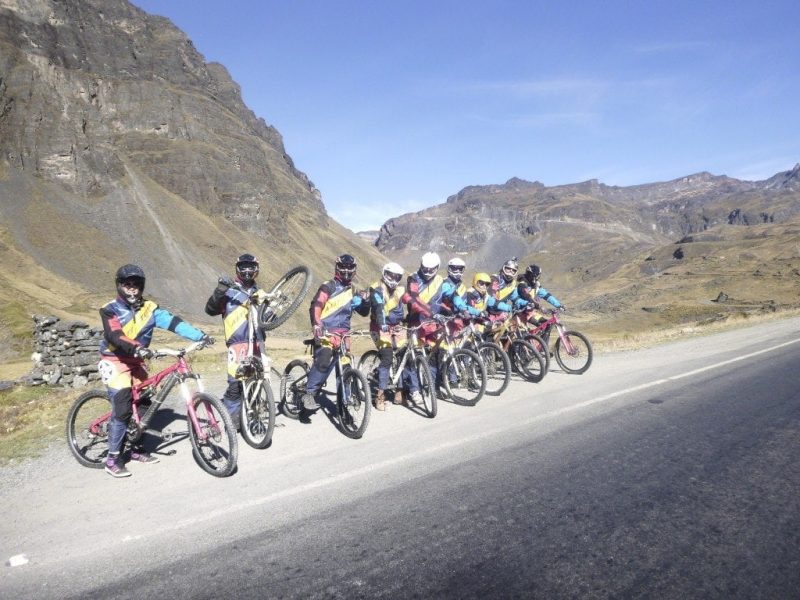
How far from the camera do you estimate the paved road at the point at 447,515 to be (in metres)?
3.32

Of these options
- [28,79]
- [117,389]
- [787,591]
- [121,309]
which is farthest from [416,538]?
[28,79]

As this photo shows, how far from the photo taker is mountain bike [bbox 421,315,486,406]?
8.38 m

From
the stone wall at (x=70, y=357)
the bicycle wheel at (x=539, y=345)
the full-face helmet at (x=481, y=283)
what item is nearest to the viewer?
the bicycle wheel at (x=539, y=345)

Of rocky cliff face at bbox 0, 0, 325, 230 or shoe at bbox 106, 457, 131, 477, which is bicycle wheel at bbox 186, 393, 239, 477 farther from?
rocky cliff face at bbox 0, 0, 325, 230

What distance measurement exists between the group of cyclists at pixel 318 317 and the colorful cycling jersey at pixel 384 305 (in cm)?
2

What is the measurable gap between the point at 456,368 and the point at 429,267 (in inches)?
66.8

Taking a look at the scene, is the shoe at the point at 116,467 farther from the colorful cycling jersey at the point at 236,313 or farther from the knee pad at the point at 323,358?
the knee pad at the point at 323,358

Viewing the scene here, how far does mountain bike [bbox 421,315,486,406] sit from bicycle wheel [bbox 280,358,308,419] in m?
1.96

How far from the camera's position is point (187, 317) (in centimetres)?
4275

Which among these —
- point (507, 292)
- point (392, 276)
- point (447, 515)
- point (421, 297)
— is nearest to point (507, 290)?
point (507, 292)

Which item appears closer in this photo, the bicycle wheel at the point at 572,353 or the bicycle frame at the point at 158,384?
the bicycle frame at the point at 158,384

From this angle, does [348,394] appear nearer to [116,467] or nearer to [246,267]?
[246,267]

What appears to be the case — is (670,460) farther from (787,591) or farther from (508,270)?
(508,270)

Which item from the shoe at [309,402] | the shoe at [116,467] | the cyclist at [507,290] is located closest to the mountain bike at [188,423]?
the shoe at [116,467]
